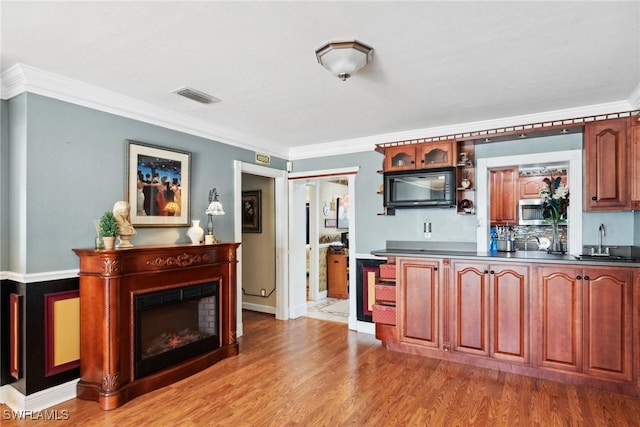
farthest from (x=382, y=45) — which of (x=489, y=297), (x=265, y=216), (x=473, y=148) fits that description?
(x=265, y=216)

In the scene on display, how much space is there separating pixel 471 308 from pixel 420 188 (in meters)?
1.38

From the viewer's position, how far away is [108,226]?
9.11 feet

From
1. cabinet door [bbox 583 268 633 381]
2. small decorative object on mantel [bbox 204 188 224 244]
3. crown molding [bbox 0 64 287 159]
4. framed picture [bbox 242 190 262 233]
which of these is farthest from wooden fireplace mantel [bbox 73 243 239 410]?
cabinet door [bbox 583 268 633 381]

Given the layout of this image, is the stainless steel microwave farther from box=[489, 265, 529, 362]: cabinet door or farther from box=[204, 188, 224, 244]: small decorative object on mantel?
box=[204, 188, 224, 244]: small decorative object on mantel

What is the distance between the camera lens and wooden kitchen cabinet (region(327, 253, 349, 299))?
6.54 m

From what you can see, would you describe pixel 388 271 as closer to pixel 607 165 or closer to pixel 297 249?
pixel 297 249

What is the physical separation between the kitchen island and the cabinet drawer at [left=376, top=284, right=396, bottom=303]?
0.04m

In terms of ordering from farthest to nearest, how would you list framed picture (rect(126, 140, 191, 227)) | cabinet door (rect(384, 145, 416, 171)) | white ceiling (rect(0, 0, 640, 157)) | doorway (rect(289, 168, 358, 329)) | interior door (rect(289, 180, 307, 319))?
interior door (rect(289, 180, 307, 319)) < doorway (rect(289, 168, 358, 329)) < cabinet door (rect(384, 145, 416, 171)) < framed picture (rect(126, 140, 191, 227)) < white ceiling (rect(0, 0, 640, 157))

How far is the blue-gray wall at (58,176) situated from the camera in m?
2.61

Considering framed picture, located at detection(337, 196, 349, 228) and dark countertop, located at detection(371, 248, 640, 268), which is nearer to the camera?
dark countertop, located at detection(371, 248, 640, 268)

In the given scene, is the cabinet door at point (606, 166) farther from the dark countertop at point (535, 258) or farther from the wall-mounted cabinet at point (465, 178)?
the wall-mounted cabinet at point (465, 178)

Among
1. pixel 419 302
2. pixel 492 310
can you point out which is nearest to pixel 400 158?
pixel 419 302

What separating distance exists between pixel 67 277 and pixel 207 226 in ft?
4.61

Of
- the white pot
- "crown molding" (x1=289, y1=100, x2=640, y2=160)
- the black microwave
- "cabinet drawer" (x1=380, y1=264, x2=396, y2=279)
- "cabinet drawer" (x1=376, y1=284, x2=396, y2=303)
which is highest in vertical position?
"crown molding" (x1=289, y1=100, x2=640, y2=160)
